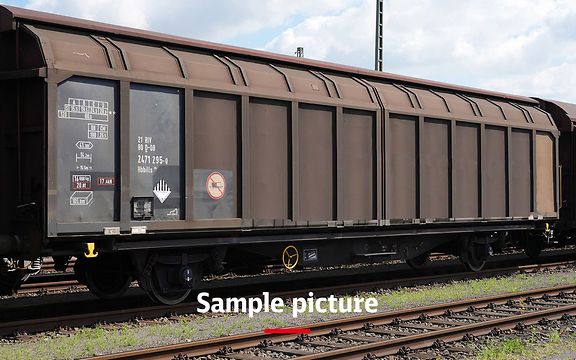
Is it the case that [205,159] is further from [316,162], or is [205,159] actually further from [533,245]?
[533,245]

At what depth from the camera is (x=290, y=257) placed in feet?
40.3

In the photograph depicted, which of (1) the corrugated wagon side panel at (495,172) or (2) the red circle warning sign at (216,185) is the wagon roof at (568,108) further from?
(2) the red circle warning sign at (216,185)

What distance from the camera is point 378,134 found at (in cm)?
1330

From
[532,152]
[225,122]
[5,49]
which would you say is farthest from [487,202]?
[5,49]

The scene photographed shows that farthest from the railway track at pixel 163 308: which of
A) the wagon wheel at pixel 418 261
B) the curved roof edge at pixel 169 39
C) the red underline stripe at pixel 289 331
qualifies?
the curved roof edge at pixel 169 39

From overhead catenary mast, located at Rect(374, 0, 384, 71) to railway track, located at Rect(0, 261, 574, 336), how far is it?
8.98m

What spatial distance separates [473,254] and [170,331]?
8.80m

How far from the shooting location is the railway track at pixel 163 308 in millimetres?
9458

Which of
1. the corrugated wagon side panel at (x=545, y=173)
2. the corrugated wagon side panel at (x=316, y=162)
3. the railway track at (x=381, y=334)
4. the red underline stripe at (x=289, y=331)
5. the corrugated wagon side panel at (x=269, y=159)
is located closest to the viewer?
the railway track at (x=381, y=334)

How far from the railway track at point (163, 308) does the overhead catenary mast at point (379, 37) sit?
8.98 metres

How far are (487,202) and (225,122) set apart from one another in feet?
23.6

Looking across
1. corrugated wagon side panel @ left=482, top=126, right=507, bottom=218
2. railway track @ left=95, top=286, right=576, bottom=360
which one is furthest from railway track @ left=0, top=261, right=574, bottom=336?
railway track @ left=95, top=286, right=576, bottom=360

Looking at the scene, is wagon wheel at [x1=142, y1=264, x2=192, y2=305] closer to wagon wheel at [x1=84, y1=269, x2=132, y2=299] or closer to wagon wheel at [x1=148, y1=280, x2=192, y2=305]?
wagon wheel at [x1=148, y1=280, x2=192, y2=305]

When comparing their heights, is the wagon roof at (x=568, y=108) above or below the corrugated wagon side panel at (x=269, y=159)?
above
